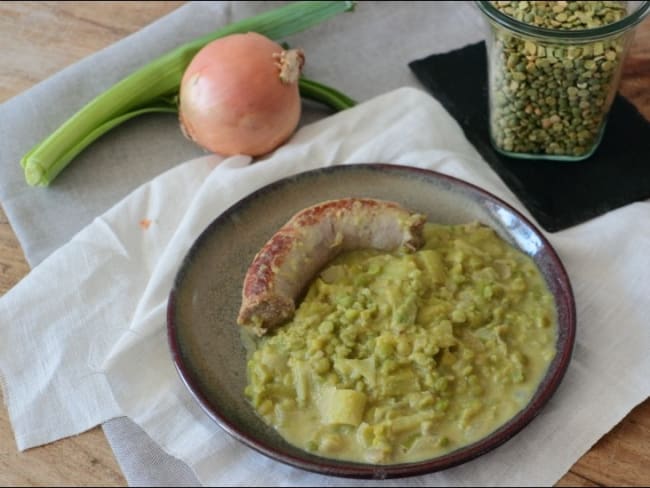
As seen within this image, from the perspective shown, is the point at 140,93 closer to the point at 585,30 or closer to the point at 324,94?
the point at 324,94

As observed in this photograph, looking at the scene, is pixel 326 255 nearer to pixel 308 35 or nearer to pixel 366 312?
pixel 366 312

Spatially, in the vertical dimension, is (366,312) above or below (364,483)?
above

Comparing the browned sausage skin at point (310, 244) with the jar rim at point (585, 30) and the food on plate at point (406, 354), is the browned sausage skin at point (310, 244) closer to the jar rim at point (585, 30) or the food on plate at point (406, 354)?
the food on plate at point (406, 354)

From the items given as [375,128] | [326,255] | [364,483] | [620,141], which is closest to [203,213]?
[326,255]

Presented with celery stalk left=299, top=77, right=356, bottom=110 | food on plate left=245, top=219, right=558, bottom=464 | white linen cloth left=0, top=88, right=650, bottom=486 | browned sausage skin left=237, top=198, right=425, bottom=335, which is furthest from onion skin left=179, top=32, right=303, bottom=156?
food on plate left=245, top=219, right=558, bottom=464

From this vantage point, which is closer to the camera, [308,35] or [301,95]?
[301,95]
